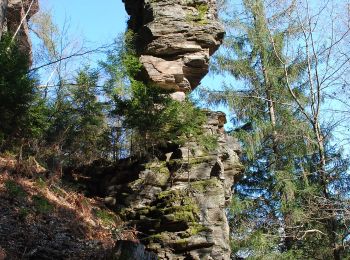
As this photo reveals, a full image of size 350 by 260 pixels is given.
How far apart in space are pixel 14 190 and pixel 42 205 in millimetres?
549

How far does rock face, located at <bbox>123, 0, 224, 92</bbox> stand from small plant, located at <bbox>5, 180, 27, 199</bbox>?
4951 mm

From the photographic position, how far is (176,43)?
12.2 m

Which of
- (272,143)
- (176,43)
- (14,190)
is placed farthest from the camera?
(272,143)

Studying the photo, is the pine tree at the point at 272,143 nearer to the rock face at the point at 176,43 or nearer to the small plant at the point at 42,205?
the rock face at the point at 176,43

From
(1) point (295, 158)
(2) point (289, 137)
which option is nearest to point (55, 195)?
(2) point (289, 137)

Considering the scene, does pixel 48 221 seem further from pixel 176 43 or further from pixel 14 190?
pixel 176 43

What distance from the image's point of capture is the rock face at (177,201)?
893cm

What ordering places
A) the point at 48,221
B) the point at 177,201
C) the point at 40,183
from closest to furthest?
the point at 48,221, the point at 40,183, the point at 177,201

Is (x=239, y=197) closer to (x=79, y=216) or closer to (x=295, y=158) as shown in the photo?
(x=295, y=158)

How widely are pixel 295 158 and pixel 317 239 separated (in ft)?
10.3

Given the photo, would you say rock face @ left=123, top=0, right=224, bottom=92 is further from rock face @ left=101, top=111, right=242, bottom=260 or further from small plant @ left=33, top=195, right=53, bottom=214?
small plant @ left=33, top=195, right=53, bottom=214

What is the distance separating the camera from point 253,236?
48.1ft

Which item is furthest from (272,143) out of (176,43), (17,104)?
(17,104)

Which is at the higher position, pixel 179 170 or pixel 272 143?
pixel 272 143
